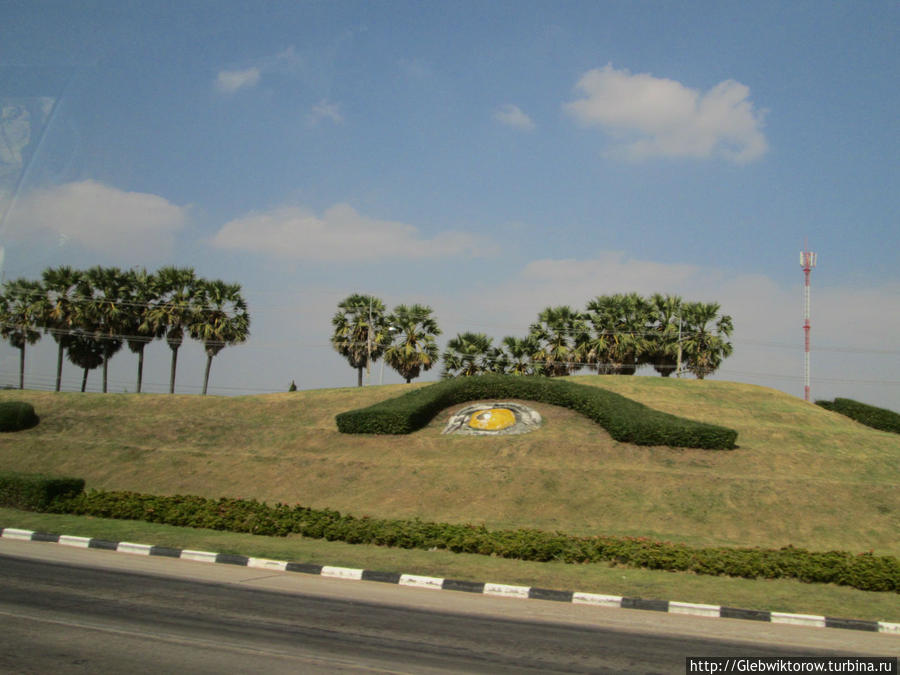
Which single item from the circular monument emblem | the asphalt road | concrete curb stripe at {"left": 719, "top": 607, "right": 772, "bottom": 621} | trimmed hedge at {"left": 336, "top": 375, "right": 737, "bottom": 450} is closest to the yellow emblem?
the circular monument emblem

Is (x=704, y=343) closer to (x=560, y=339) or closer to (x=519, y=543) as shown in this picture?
(x=560, y=339)

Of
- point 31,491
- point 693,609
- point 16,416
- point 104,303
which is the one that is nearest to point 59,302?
point 104,303

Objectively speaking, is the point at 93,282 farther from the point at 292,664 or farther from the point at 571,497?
the point at 292,664

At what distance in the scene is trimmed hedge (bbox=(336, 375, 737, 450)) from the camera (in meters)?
30.1

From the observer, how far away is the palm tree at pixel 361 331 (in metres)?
58.9

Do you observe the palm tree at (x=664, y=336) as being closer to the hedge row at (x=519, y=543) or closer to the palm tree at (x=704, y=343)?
the palm tree at (x=704, y=343)

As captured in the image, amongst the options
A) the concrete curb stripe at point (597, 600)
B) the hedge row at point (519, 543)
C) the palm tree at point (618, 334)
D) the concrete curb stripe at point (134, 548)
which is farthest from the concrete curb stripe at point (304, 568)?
the palm tree at point (618, 334)

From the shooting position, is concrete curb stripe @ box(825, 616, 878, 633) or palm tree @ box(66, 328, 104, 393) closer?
concrete curb stripe @ box(825, 616, 878, 633)

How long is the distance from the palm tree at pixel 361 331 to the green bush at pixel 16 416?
26.1 metres

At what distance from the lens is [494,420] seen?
34.1 m

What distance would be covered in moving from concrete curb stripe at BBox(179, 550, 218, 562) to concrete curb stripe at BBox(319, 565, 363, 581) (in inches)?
117

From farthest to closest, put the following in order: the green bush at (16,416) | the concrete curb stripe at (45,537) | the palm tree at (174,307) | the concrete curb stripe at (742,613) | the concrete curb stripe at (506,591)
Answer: the palm tree at (174,307)
the green bush at (16,416)
the concrete curb stripe at (45,537)
the concrete curb stripe at (506,591)
the concrete curb stripe at (742,613)

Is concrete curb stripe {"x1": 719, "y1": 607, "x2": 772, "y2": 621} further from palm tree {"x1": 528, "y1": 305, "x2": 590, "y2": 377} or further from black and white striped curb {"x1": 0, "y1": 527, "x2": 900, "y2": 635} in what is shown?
palm tree {"x1": 528, "y1": 305, "x2": 590, "y2": 377}

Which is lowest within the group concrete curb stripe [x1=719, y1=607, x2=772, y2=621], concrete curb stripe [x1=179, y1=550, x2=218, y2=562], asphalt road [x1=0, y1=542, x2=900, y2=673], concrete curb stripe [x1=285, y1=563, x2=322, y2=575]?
concrete curb stripe [x1=179, y1=550, x2=218, y2=562]
